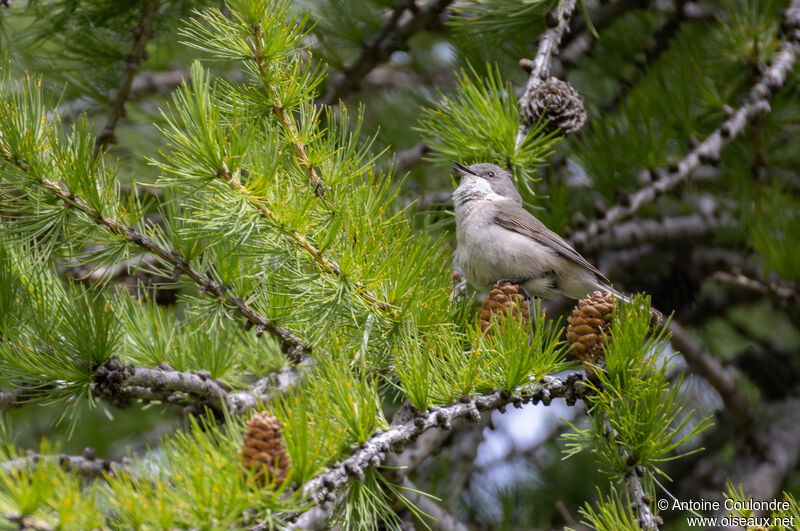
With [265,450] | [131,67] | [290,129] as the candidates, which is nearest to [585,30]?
[131,67]

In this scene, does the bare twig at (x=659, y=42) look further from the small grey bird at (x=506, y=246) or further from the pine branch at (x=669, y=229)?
the small grey bird at (x=506, y=246)

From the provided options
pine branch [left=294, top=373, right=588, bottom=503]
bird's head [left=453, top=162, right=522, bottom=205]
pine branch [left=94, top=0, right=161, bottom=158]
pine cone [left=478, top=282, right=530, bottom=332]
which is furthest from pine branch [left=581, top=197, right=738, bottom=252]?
pine branch [left=94, top=0, right=161, bottom=158]

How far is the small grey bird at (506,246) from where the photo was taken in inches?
137

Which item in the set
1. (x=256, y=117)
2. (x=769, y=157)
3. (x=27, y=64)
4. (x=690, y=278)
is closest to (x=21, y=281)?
(x=256, y=117)

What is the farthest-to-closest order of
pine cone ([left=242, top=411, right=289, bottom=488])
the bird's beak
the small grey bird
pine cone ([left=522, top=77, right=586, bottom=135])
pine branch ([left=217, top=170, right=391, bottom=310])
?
the small grey bird
the bird's beak
pine cone ([left=522, top=77, right=586, bottom=135])
pine branch ([left=217, top=170, right=391, bottom=310])
pine cone ([left=242, top=411, right=289, bottom=488])

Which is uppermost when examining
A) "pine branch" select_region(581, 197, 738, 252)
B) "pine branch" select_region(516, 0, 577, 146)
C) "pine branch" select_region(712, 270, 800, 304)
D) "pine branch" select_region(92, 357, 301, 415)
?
"pine branch" select_region(516, 0, 577, 146)

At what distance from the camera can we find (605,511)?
186cm

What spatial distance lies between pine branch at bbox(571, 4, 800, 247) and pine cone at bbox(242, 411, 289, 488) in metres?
2.92

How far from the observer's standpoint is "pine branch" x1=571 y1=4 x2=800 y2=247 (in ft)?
12.7

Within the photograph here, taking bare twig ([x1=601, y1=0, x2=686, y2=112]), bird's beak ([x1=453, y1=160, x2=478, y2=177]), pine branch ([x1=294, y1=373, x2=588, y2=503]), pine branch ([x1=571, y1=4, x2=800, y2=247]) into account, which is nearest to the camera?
pine branch ([x1=294, y1=373, x2=588, y2=503])

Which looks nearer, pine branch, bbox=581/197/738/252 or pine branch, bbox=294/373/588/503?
pine branch, bbox=294/373/588/503

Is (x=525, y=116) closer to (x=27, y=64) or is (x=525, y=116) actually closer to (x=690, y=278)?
(x=690, y=278)

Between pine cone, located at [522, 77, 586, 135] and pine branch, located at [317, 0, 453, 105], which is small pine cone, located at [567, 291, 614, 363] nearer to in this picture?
pine cone, located at [522, 77, 586, 135]

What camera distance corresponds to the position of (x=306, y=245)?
7.09 feet
